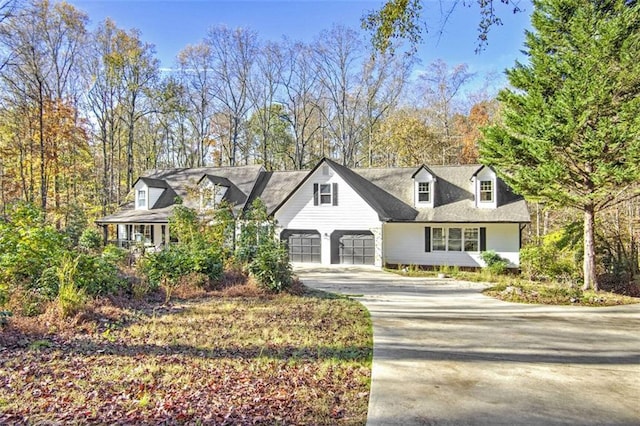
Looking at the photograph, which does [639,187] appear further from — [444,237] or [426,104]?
[426,104]

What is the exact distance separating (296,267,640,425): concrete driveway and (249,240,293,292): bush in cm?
277

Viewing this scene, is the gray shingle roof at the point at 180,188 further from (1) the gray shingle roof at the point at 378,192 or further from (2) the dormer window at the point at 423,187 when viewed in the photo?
(2) the dormer window at the point at 423,187

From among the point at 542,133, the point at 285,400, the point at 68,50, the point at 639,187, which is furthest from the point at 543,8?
the point at 68,50

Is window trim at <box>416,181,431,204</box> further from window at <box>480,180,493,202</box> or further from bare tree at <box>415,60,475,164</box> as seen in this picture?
bare tree at <box>415,60,475,164</box>

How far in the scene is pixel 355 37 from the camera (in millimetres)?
30406

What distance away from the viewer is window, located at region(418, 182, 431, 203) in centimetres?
2070

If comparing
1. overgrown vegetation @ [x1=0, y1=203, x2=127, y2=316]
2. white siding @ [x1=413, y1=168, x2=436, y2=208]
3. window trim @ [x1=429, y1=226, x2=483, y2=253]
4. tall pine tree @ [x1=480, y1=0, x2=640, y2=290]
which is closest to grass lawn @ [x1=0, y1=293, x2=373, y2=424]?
overgrown vegetation @ [x1=0, y1=203, x2=127, y2=316]

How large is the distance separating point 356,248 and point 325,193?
10.6ft

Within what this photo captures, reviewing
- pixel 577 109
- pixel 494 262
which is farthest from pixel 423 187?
pixel 577 109

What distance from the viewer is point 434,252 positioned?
1984 cm

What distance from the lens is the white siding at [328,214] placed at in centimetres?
1939

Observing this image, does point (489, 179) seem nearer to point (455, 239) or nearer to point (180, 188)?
point (455, 239)

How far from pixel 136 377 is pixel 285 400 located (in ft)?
6.60

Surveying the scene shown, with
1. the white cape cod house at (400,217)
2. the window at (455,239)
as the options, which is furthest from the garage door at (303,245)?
the window at (455,239)
